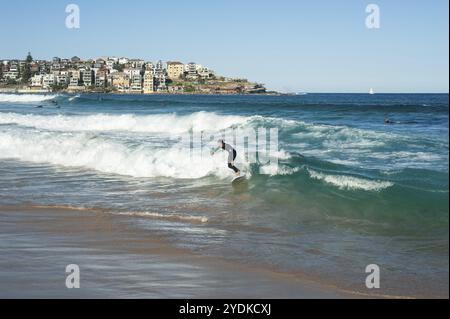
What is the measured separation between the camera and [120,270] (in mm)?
7023

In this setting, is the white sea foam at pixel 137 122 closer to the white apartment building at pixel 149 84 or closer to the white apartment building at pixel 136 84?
the white apartment building at pixel 136 84

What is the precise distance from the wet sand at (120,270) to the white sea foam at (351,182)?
15.2ft

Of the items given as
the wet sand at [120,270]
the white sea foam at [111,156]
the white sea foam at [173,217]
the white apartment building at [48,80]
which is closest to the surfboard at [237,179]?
the white sea foam at [111,156]

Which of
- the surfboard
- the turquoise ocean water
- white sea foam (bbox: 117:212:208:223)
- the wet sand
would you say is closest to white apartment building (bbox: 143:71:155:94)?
the turquoise ocean water

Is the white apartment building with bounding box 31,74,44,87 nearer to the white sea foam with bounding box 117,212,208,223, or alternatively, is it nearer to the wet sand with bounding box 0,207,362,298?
the white sea foam with bounding box 117,212,208,223

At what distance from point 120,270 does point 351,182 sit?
20.7 feet

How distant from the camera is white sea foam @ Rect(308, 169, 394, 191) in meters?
11.1

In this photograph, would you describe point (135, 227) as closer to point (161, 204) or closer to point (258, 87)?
point (161, 204)

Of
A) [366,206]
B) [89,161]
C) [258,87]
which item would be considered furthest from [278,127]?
[258,87]

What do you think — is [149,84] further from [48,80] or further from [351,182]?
[351,182]

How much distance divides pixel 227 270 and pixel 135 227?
3.07 m

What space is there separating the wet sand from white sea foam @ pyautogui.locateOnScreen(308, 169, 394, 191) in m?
4.64

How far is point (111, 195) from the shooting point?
13.0m

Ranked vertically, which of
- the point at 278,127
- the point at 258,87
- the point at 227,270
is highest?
the point at 258,87
